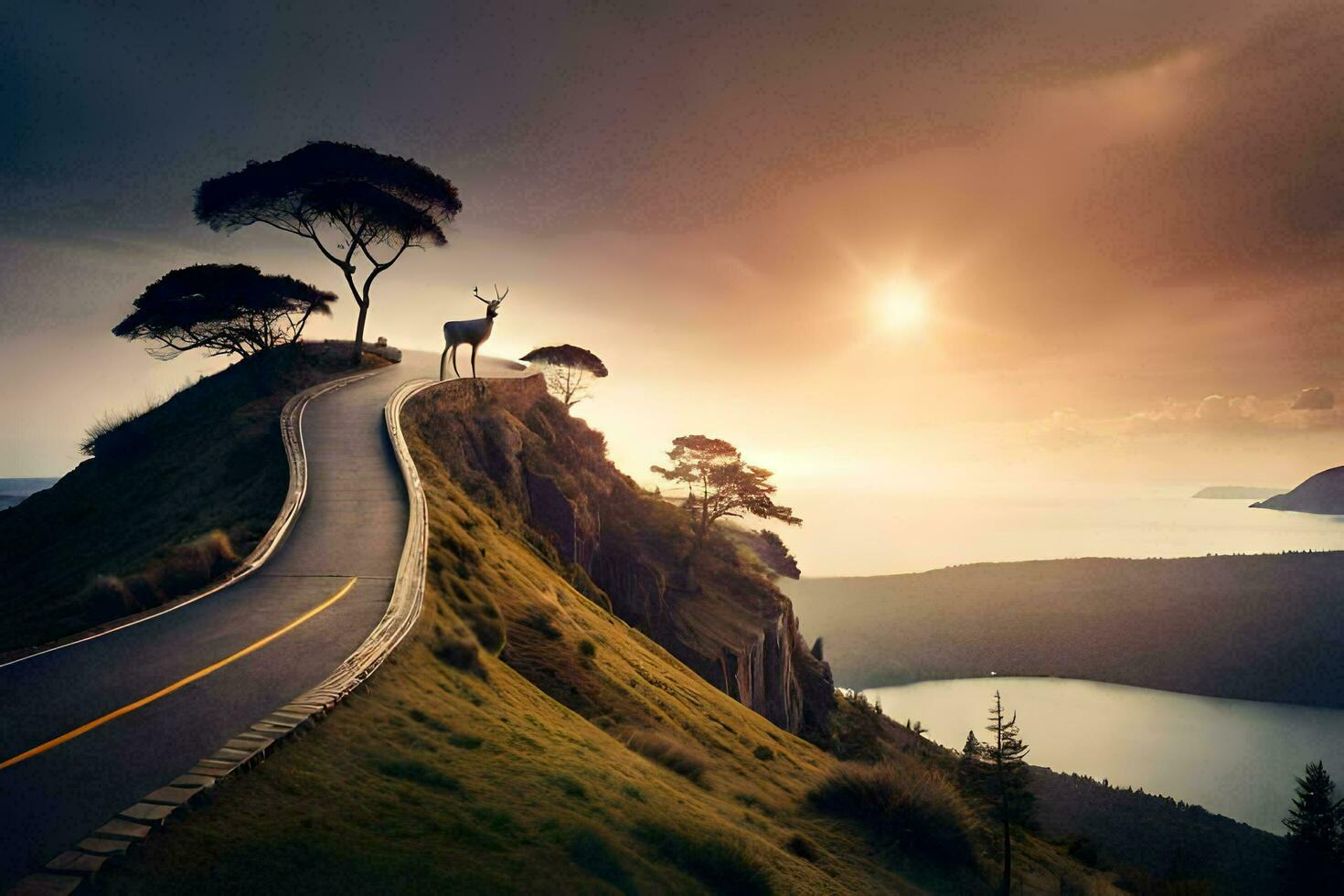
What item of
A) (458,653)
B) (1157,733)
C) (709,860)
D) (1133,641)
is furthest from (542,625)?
(1133,641)

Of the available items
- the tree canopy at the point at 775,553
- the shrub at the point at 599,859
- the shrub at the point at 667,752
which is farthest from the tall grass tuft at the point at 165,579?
the tree canopy at the point at 775,553

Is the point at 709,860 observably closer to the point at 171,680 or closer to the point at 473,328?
the point at 171,680

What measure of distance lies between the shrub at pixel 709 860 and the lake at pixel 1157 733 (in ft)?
351

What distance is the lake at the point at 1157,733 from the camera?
9162 centimetres

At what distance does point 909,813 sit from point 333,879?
A: 569 inches

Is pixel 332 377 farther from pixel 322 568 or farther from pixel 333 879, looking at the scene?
pixel 333 879

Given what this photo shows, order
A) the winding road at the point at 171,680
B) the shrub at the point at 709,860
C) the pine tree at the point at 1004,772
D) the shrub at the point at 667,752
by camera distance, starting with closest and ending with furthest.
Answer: the winding road at the point at 171,680 → the shrub at the point at 709,860 → the shrub at the point at 667,752 → the pine tree at the point at 1004,772

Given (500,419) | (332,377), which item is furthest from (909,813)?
(332,377)

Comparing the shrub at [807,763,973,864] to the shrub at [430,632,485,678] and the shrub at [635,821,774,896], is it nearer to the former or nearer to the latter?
the shrub at [635,821,774,896]

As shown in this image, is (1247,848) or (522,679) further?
(1247,848)

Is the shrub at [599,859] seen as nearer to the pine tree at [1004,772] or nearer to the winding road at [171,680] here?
the winding road at [171,680]

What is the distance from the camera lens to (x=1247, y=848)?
63812 mm

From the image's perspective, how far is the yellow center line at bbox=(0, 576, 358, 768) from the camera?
6631 mm

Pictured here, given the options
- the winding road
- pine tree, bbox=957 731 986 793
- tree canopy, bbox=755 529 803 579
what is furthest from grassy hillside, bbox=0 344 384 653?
tree canopy, bbox=755 529 803 579
